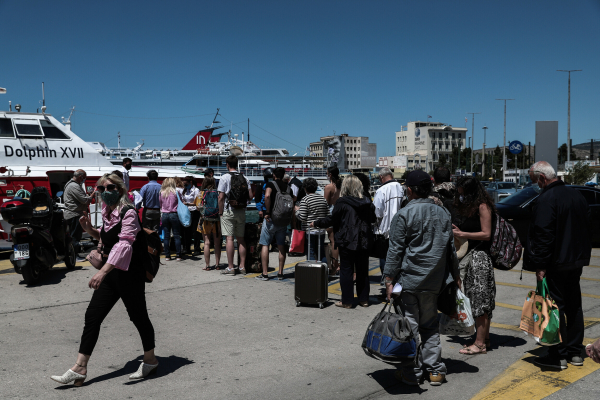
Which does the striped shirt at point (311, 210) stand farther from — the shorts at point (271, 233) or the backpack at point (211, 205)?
the backpack at point (211, 205)

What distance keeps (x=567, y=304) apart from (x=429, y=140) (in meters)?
183

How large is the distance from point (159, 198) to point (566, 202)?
25.1 ft

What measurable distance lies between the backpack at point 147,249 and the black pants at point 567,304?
3.62m

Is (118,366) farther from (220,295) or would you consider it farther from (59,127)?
(59,127)

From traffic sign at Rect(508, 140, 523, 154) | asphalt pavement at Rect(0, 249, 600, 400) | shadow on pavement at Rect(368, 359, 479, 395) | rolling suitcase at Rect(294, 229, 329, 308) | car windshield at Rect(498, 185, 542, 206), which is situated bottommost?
shadow on pavement at Rect(368, 359, 479, 395)

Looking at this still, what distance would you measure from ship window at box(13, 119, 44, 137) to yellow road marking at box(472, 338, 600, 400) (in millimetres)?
13059

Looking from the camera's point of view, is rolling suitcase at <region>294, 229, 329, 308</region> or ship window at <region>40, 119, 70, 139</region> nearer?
rolling suitcase at <region>294, 229, 329, 308</region>

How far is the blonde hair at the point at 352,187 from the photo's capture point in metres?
6.88

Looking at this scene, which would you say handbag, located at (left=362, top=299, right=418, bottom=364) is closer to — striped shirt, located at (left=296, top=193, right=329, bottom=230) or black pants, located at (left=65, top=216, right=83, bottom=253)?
striped shirt, located at (left=296, top=193, right=329, bottom=230)

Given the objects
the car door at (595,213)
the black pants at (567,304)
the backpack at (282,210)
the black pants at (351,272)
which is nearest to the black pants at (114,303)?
the black pants at (351,272)

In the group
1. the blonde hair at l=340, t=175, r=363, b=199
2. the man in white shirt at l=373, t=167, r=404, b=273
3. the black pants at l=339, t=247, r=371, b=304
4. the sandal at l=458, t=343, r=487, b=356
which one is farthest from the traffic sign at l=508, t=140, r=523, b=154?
the sandal at l=458, t=343, r=487, b=356

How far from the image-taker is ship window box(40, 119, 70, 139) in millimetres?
13701

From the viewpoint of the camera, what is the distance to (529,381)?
440cm

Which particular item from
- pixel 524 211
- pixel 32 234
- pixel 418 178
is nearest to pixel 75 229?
pixel 32 234
